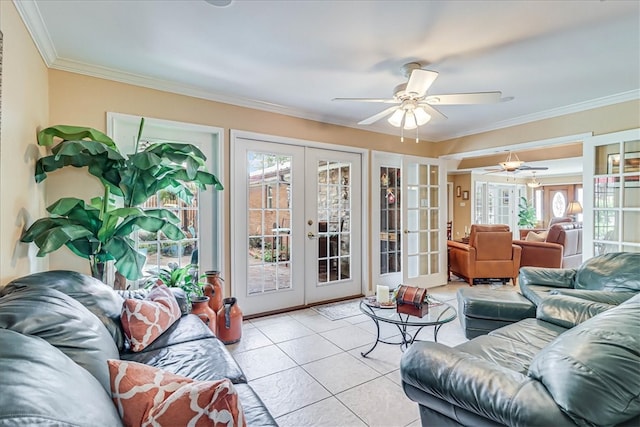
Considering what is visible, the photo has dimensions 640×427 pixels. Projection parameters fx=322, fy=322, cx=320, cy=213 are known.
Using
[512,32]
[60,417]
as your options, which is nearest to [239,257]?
[60,417]

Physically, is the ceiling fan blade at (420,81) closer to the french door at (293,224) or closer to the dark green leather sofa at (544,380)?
the dark green leather sofa at (544,380)

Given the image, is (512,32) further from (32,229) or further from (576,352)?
(32,229)

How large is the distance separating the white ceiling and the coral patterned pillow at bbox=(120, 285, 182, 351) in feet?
6.08

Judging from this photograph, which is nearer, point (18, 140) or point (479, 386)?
point (479, 386)

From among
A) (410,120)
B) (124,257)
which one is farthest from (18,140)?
(410,120)

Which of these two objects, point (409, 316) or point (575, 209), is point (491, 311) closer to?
point (409, 316)

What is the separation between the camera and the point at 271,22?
6.92ft

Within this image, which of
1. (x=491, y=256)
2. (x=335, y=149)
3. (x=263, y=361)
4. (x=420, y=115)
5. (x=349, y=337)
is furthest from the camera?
(x=491, y=256)

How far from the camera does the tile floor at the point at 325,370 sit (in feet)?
6.64

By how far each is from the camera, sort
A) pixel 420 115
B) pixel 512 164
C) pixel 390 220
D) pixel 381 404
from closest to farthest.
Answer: pixel 381 404, pixel 420 115, pixel 390 220, pixel 512 164

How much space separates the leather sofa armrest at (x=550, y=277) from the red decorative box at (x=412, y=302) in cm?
131

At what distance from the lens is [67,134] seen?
2434 millimetres

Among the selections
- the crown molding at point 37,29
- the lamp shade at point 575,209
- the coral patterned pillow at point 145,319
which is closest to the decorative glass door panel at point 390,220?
the coral patterned pillow at point 145,319

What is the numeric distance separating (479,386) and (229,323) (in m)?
2.32
